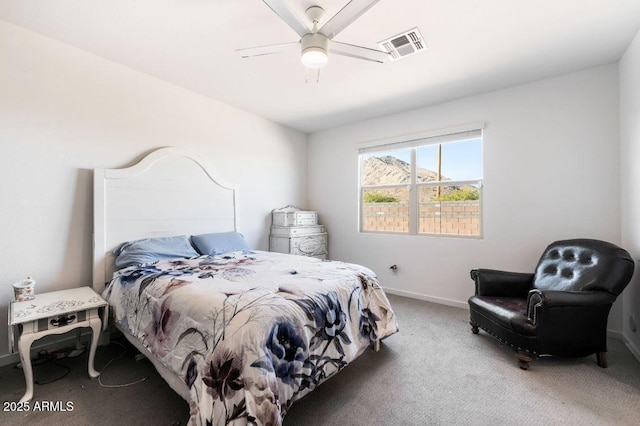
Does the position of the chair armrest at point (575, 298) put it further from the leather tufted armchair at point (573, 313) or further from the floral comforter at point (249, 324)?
the floral comforter at point (249, 324)

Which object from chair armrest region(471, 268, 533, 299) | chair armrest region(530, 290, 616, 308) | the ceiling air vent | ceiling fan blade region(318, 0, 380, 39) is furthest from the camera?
chair armrest region(471, 268, 533, 299)

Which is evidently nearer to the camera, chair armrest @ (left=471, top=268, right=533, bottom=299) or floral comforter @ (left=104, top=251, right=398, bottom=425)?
floral comforter @ (left=104, top=251, right=398, bottom=425)

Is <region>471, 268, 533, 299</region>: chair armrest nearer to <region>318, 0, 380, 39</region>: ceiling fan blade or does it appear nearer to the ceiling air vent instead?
the ceiling air vent

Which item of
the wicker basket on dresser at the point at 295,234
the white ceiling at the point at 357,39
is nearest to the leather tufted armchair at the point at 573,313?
the white ceiling at the point at 357,39

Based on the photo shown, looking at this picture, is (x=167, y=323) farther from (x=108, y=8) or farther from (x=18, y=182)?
(x=108, y=8)

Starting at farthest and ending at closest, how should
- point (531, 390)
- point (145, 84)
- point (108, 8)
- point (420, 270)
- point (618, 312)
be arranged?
1. point (420, 270)
2. point (145, 84)
3. point (618, 312)
4. point (108, 8)
5. point (531, 390)

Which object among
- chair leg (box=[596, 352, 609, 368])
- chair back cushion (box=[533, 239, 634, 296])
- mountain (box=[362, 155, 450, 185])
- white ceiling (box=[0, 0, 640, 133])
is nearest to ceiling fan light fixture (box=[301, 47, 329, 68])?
white ceiling (box=[0, 0, 640, 133])

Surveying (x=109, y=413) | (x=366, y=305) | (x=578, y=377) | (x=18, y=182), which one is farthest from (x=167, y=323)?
(x=578, y=377)

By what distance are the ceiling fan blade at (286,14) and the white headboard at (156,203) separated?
1.94 meters

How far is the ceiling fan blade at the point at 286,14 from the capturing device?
151 centimetres

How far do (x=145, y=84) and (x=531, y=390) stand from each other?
4142 millimetres

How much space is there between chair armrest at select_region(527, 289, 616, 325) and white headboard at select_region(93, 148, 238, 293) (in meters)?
3.14

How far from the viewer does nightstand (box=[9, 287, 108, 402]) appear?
1.68 metres

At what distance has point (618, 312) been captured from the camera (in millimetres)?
2518
